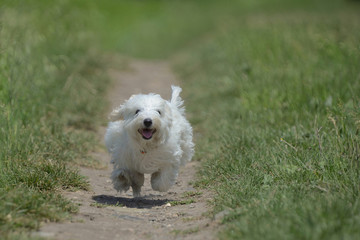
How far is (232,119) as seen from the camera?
8.51 metres

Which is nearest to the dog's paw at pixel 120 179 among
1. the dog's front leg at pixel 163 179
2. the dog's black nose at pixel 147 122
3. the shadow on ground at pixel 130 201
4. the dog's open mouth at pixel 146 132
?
the shadow on ground at pixel 130 201

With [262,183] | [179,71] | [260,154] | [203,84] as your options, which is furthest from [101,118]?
[179,71]

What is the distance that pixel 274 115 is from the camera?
7.60 meters

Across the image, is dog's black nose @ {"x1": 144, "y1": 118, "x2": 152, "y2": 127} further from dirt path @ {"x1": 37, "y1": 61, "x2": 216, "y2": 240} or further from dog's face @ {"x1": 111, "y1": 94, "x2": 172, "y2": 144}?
dirt path @ {"x1": 37, "y1": 61, "x2": 216, "y2": 240}

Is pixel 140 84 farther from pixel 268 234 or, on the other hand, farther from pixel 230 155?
pixel 268 234

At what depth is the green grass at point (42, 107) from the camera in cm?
450

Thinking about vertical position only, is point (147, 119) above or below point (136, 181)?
above

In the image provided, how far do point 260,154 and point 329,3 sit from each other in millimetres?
26952

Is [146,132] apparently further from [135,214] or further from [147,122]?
[135,214]

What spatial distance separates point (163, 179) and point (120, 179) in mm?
461

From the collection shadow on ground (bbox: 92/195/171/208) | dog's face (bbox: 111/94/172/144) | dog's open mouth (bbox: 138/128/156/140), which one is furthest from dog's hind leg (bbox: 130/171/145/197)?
dog's open mouth (bbox: 138/128/156/140)

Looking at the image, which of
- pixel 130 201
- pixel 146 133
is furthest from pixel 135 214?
pixel 146 133

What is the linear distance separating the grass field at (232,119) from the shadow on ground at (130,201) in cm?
30

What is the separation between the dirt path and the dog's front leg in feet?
0.49
